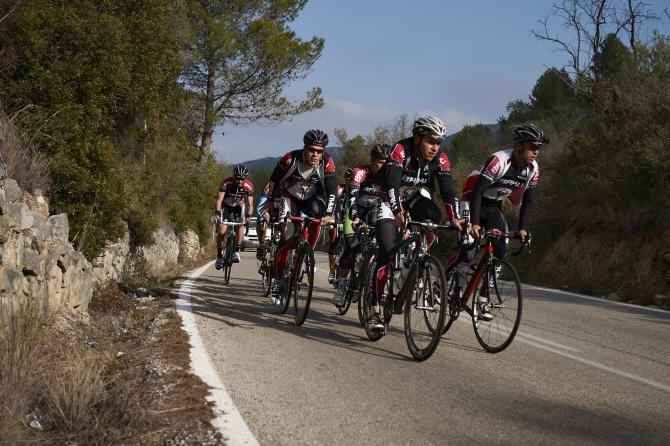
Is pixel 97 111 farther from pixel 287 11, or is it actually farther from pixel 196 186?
pixel 287 11

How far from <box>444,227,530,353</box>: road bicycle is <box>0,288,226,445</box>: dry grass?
2.85m

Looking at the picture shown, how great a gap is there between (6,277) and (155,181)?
13374 millimetres

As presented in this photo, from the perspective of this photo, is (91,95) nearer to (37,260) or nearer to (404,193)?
(37,260)

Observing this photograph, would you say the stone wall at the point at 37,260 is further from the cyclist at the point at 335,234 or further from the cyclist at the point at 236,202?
the cyclist at the point at 335,234

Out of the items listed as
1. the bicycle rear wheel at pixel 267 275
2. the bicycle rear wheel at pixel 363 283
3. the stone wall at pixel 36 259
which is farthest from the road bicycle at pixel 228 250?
the bicycle rear wheel at pixel 363 283

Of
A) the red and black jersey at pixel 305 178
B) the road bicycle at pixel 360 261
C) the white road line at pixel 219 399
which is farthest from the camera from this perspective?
the red and black jersey at pixel 305 178

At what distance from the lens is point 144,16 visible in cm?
1589

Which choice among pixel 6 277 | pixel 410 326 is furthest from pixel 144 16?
pixel 410 326

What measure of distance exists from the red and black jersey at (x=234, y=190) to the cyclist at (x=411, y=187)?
6279mm

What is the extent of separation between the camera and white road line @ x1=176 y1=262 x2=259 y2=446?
13.1 ft

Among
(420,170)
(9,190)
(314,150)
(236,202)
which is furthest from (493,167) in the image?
(236,202)

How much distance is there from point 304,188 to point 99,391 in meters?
5.00

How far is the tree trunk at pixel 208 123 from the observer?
29.0 meters

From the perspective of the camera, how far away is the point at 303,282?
27.2 feet
